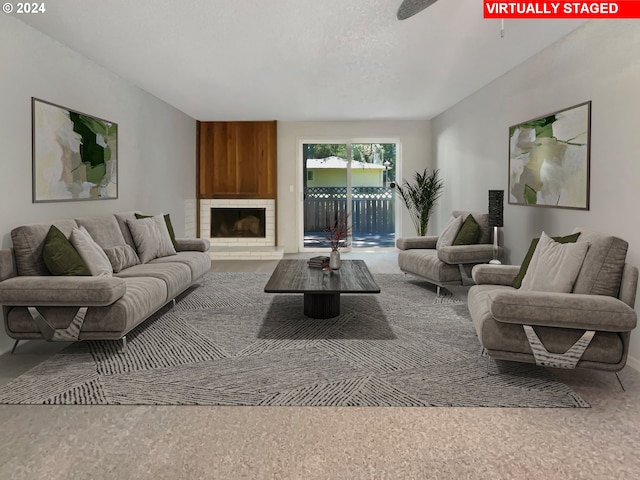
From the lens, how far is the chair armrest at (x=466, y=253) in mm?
5105

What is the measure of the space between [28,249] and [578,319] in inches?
144

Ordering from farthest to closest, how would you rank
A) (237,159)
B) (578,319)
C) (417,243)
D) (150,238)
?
(237,159) → (417,243) → (150,238) → (578,319)

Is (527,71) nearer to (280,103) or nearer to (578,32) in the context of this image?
(578,32)

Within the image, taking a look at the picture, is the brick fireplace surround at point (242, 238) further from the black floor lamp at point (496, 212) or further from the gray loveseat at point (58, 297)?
the gray loveseat at point (58, 297)

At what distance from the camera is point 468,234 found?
217 inches

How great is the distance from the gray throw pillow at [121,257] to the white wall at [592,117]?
400 cm

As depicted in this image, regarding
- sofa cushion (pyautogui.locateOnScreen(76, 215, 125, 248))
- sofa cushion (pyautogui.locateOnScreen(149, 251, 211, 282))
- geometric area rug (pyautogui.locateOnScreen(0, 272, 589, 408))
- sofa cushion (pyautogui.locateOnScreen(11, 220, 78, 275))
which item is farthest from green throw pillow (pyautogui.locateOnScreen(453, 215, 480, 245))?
sofa cushion (pyautogui.locateOnScreen(11, 220, 78, 275))

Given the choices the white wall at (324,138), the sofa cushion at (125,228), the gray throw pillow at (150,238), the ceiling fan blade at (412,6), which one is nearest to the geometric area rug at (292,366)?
the gray throw pillow at (150,238)

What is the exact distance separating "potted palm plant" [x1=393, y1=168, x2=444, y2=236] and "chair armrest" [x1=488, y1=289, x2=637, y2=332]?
5.44 m

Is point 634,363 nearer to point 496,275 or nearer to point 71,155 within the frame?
point 496,275

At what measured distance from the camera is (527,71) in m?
4.89

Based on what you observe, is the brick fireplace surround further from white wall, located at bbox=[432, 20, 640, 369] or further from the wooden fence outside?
white wall, located at bbox=[432, 20, 640, 369]

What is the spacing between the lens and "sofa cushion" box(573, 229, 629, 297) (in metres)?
2.92

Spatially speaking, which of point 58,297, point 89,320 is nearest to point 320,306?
point 89,320
